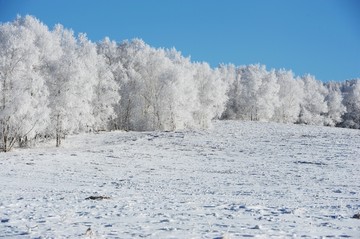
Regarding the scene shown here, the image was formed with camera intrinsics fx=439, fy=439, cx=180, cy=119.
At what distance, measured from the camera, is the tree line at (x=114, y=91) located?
1575 inches

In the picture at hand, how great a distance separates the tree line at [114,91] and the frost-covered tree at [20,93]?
0.09 meters

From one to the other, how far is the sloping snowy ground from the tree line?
3758mm

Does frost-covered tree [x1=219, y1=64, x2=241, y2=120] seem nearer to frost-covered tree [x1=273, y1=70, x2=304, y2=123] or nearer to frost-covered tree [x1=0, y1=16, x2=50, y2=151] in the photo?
frost-covered tree [x1=273, y1=70, x2=304, y2=123]

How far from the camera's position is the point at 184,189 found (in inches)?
866

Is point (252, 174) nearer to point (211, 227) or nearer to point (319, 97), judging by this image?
point (211, 227)

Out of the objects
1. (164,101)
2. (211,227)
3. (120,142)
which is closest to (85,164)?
(120,142)

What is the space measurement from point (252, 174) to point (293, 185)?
17.9 ft

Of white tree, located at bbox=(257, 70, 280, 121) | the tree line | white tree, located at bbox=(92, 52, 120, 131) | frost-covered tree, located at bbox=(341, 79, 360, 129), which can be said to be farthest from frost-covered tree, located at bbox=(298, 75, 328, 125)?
white tree, located at bbox=(92, 52, 120, 131)

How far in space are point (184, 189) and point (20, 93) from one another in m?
22.2

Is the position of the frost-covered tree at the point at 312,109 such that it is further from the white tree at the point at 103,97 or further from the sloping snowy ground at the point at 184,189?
the white tree at the point at 103,97

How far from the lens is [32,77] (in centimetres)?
4019

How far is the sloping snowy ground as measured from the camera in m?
11.7

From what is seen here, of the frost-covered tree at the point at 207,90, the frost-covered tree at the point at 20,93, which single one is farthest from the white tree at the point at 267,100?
the frost-covered tree at the point at 20,93

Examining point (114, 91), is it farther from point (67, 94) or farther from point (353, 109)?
point (353, 109)
